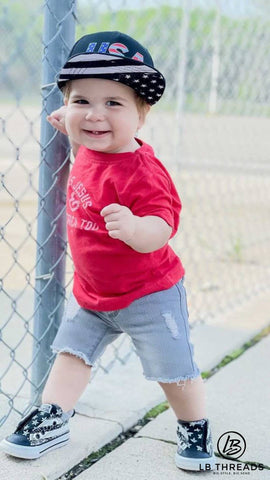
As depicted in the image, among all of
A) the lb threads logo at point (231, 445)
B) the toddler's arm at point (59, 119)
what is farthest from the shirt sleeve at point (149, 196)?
the lb threads logo at point (231, 445)

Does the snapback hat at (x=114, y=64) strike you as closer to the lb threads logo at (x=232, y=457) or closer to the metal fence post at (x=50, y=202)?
the metal fence post at (x=50, y=202)

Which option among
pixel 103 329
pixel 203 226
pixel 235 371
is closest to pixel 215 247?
pixel 203 226

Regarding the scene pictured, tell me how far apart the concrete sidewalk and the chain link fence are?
0.22 m

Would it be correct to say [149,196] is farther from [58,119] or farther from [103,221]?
[58,119]

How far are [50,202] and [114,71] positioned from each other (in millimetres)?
612

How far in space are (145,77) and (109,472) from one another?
1183mm

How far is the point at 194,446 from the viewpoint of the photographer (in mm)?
2391

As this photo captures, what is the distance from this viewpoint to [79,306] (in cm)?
246

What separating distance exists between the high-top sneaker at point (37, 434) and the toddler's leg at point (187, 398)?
0.35 metres

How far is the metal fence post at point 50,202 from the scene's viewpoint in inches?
101

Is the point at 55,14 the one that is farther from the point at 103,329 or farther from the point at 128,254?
the point at 103,329

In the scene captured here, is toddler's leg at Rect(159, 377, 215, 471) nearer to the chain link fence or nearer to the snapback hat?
the chain link fence

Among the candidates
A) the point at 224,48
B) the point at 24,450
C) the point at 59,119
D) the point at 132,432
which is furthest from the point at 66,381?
the point at 224,48

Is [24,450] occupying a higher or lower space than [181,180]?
lower
